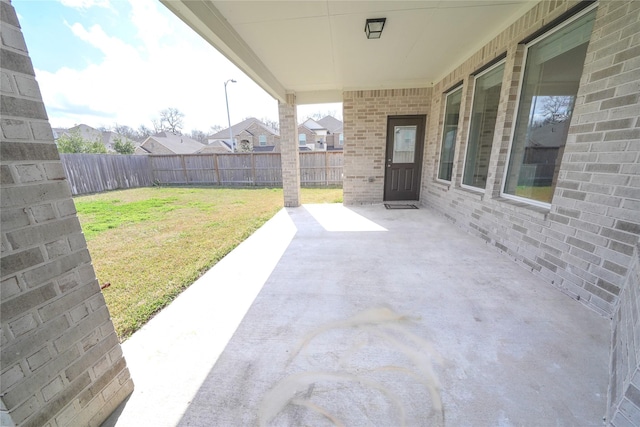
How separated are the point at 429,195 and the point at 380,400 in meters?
4.90

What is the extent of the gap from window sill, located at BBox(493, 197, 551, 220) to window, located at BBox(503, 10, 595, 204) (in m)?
0.09

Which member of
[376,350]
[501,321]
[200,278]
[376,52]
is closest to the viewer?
[376,350]

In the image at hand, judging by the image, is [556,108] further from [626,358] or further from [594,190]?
[626,358]

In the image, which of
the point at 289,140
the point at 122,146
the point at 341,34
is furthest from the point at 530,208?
the point at 122,146

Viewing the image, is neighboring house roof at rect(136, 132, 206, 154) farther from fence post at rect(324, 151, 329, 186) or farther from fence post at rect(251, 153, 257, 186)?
fence post at rect(324, 151, 329, 186)

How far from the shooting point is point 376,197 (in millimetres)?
6082

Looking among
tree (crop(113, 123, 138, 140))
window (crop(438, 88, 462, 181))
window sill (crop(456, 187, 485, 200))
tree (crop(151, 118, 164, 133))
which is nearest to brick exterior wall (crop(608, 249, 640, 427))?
window sill (crop(456, 187, 485, 200))

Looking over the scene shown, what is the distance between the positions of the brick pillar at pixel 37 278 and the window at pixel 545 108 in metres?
3.85

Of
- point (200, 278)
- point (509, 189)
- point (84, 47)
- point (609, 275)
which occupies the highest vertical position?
point (84, 47)

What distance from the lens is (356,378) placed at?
54.6 inches

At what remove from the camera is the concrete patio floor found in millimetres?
1221

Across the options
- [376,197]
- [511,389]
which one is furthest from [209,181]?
[511,389]

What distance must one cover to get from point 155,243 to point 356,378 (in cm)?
373

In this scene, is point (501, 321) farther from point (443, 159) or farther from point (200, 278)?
point (443, 159)
